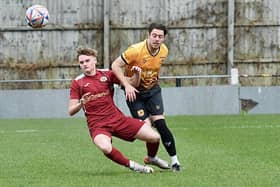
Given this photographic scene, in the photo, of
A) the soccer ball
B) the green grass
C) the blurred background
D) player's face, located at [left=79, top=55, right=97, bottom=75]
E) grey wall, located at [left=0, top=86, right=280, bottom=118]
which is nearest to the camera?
the green grass

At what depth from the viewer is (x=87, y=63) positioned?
30.7 feet

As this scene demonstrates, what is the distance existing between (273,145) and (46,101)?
11983 mm

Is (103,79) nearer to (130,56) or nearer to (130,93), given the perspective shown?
A: (130,93)

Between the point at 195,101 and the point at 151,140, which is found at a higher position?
the point at 151,140

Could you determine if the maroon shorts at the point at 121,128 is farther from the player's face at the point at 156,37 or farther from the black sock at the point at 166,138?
the player's face at the point at 156,37

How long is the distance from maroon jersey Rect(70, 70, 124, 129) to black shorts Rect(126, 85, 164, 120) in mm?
528

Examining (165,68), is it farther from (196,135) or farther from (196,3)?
(196,135)

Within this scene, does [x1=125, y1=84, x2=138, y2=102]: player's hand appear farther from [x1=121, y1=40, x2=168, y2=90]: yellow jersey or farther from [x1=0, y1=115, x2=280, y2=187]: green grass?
[x1=0, y1=115, x2=280, y2=187]: green grass

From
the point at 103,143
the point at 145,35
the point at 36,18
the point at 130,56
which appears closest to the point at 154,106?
the point at 130,56

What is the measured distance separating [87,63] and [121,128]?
810 millimetres

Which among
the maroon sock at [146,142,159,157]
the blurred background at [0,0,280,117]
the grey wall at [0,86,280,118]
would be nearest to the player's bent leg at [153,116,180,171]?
the maroon sock at [146,142,159,157]

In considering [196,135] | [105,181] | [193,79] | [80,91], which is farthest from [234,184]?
[193,79]

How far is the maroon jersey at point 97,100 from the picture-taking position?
9406 millimetres

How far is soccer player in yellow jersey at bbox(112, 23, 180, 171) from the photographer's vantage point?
9703 millimetres
